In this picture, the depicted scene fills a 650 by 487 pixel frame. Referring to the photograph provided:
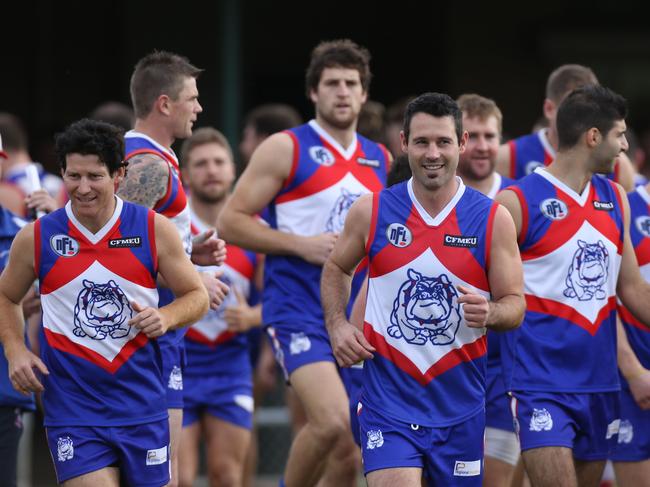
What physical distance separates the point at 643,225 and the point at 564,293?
0.97m

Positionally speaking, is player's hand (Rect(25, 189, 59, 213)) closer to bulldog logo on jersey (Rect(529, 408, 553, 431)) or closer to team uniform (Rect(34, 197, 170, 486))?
team uniform (Rect(34, 197, 170, 486))

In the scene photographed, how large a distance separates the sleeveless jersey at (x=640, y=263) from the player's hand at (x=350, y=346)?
1981mm

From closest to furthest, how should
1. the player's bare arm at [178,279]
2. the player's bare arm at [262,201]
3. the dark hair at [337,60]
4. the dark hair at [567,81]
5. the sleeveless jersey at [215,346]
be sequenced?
1. the player's bare arm at [178,279]
2. the player's bare arm at [262,201]
3. the dark hair at [337,60]
4. the dark hair at [567,81]
5. the sleeveless jersey at [215,346]

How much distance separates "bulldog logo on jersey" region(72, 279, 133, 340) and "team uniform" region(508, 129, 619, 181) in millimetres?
2874

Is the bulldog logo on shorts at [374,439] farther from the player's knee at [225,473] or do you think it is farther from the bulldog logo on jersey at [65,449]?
the player's knee at [225,473]

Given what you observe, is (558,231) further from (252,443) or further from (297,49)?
(297,49)

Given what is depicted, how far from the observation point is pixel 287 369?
25.7 feet

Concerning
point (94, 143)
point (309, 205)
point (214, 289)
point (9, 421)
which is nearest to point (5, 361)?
point (9, 421)

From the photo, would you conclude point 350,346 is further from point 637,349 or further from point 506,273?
point 637,349

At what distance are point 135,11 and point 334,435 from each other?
8.59m

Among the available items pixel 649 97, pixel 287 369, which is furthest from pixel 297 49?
pixel 287 369

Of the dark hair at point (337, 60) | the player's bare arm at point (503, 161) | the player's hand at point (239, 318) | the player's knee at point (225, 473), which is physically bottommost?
the player's knee at point (225, 473)

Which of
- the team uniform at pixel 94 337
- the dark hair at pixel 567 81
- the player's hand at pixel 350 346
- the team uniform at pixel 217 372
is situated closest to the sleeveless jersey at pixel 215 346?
the team uniform at pixel 217 372

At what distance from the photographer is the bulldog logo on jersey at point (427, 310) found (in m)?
6.21
